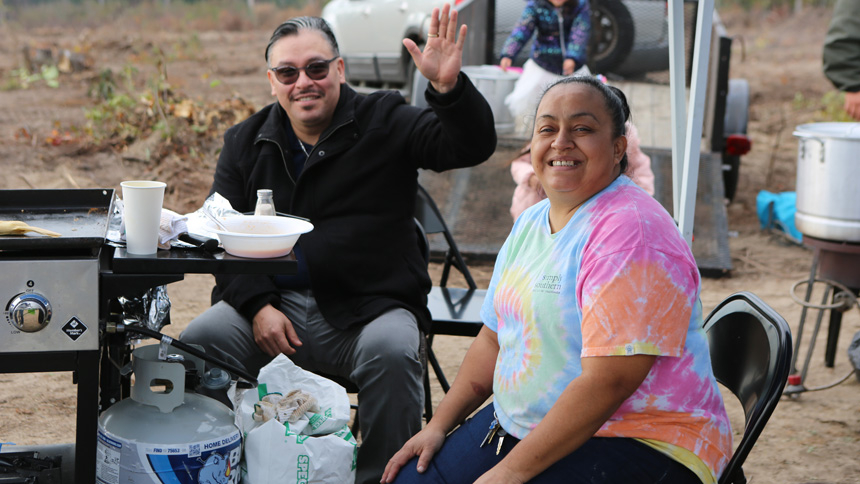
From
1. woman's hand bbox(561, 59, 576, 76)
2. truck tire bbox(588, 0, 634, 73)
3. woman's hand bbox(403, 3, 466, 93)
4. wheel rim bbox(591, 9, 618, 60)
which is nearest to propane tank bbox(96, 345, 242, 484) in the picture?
woman's hand bbox(403, 3, 466, 93)

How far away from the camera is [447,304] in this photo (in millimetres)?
3336

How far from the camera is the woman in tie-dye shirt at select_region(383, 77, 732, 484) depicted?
1733 mm

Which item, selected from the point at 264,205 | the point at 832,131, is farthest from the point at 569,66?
the point at 264,205

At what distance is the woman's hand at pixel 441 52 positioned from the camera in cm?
253

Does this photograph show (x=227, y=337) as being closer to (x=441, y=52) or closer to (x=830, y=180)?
(x=441, y=52)

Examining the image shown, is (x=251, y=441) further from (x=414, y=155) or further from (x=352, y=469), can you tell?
(x=414, y=155)

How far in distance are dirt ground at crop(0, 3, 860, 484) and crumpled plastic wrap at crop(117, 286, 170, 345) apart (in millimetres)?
1308

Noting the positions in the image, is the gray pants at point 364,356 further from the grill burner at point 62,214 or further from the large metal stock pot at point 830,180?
the large metal stock pot at point 830,180

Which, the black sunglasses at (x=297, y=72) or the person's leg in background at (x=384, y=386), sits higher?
the black sunglasses at (x=297, y=72)

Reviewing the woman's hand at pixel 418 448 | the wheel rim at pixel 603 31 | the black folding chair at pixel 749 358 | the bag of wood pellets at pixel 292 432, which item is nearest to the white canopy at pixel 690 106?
the black folding chair at pixel 749 358

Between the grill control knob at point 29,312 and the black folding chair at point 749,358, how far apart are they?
153 centimetres

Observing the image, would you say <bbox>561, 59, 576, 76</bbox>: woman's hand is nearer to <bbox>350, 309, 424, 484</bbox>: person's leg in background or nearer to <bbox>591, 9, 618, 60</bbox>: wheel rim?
<bbox>591, 9, 618, 60</bbox>: wheel rim

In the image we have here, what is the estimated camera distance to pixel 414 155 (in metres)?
2.89

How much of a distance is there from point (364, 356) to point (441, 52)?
37.3 inches
